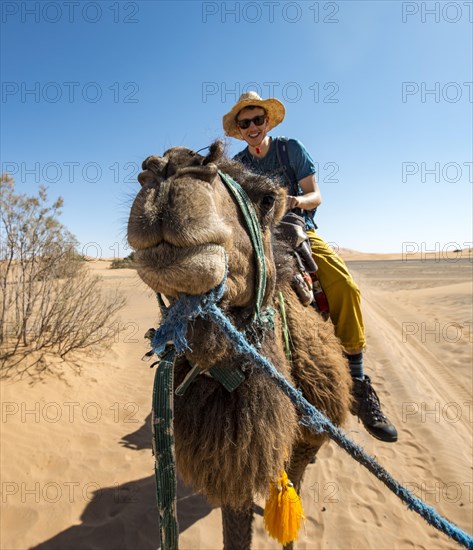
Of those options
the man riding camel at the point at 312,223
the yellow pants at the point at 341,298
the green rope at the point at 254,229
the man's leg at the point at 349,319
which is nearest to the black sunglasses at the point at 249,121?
the man riding camel at the point at 312,223

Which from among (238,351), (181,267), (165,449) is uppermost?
(181,267)

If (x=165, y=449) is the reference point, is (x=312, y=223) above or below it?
above

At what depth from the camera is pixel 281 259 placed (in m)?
2.16

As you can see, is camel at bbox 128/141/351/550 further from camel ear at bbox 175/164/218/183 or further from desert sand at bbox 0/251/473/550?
desert sand at bbox 0/251/473/550

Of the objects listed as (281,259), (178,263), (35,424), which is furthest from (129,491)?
(178,263)

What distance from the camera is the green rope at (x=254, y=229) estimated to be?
170 centimetres

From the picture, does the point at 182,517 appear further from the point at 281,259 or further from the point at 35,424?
the point at 281,259

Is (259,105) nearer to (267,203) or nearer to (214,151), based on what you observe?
(267,203)

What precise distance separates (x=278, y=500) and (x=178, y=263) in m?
2.12

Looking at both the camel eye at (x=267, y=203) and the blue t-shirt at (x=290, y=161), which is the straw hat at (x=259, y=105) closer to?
the blue t-shirt at (x=290, y=161)

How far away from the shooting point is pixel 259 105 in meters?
3.19

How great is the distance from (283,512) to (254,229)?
203cm

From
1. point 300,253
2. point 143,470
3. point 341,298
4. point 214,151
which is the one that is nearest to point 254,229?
point 214,151

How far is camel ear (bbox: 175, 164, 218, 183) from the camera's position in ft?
4.56
